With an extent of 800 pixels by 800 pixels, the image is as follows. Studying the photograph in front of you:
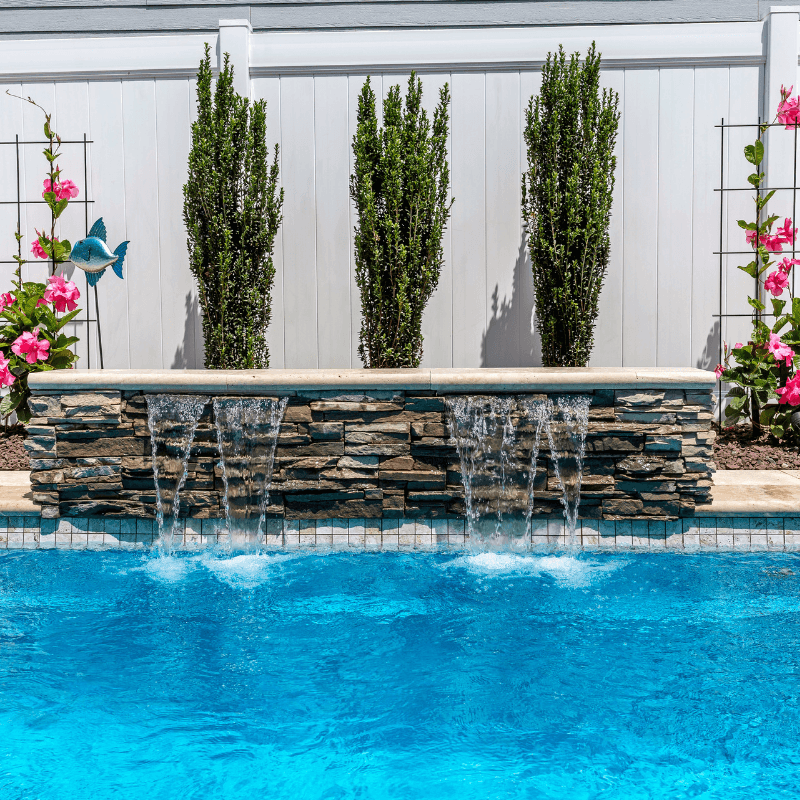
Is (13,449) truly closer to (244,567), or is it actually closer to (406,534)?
(244,567)

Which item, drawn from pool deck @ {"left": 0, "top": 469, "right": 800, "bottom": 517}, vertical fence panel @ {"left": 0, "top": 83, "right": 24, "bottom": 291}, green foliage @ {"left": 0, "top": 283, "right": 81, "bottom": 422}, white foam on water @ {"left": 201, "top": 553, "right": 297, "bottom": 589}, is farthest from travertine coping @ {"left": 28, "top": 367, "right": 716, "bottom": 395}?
vertical fence panel @ {"left": 0, "top": 83, "right": 24, "bottom": 291}

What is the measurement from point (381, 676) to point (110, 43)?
18.1ft

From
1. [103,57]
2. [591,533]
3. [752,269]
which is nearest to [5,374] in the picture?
[103,57]

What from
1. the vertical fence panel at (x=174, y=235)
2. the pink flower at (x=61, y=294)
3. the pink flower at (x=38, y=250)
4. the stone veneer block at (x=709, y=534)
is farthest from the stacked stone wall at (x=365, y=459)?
the pink flower at (x=38, y=250)

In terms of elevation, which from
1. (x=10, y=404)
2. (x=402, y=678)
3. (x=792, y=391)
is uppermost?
(x=792, y=391)

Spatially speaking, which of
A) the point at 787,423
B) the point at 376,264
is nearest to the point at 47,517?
the point at 376,264

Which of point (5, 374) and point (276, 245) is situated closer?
point (5, 374)

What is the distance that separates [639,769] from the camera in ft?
7.47

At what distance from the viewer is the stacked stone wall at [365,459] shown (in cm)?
419

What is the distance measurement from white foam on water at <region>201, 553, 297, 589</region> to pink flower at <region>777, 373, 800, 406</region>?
366 centimetres

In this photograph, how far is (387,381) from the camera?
13.8 feet

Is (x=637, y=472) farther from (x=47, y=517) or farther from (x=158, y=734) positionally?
(x=47, y=517)

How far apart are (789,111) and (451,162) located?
Answer: 2541 millimetres

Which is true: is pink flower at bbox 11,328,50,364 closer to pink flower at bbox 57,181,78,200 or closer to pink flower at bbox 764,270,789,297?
pink flower at bbox 57,181,78,200
